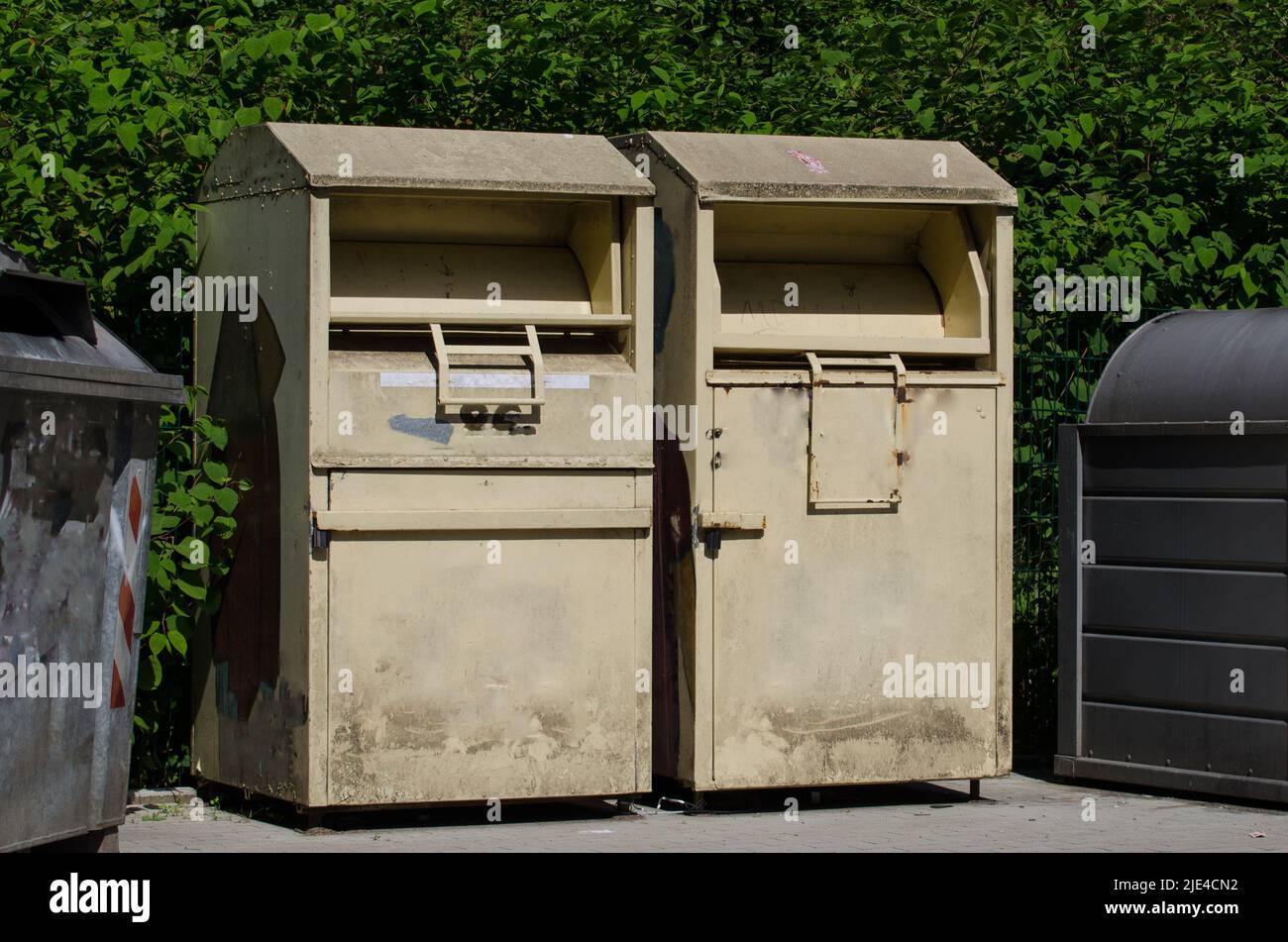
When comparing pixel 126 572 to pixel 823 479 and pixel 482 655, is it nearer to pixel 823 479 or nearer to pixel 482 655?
pixel 482 655

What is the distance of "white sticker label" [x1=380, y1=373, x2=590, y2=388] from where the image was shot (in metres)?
6.06

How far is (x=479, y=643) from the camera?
6156mm

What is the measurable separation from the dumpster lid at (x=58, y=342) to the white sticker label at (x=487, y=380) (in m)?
0.91

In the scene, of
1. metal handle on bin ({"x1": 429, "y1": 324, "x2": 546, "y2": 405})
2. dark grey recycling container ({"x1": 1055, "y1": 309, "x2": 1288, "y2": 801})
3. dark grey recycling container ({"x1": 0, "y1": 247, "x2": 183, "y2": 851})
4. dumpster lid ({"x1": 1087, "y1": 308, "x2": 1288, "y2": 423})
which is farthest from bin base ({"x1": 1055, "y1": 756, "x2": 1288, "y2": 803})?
dark grey recycling container ({"x1": 0, "y1": 247, "x2": 183, "y2": 851})

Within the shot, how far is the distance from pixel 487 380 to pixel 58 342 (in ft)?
4.97

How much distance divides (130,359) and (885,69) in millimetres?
5464

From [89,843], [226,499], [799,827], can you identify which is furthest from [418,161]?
[799,827]

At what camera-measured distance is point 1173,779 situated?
22.8 feet

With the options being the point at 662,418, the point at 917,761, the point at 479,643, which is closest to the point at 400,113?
the point at 662,418

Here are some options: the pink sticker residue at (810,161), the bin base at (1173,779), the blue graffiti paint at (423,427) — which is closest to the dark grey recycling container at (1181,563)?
the bin base at (1173,779)

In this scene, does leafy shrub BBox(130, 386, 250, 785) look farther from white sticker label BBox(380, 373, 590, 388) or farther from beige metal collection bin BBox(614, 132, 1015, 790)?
beige metal collection bin BBox(614, 132, 1015, 790)

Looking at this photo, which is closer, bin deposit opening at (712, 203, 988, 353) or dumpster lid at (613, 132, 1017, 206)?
dumpster lid at (613, 132, 1017, 206)

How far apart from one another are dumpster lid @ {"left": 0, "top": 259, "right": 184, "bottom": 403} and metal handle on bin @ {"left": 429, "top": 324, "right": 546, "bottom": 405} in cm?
99

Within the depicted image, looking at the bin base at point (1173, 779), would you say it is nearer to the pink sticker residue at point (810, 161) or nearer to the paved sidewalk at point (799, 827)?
the paved sidewalk at point (799, 827)
